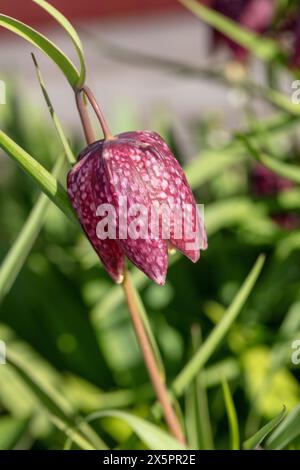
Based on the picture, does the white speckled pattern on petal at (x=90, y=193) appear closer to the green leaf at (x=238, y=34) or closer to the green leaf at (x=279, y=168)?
the green leaf at (x=279, y=168)

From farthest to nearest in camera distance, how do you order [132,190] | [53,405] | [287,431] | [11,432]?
[11,432] → [53,405] → [287,431] → [132,190]

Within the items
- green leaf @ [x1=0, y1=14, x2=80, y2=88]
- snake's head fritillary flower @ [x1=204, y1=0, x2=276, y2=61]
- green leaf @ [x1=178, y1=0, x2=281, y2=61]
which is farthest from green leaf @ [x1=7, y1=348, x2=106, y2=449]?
snake's head fritillary flower @ [x1=204, y1=0, x2=276, y2=61]

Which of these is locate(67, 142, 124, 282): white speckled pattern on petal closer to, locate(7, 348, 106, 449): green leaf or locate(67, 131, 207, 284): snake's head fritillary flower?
locate(67, 131, 207, 284): snake's head fritillary flower

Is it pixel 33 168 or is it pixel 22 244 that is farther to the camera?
pixel 22 244

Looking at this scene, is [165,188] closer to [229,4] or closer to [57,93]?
[229,4]

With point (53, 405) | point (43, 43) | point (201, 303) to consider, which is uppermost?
point (43, 43)

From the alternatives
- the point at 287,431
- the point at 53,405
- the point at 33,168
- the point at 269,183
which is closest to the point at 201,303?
the point at 269,183

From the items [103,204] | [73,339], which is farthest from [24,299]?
[103,204]

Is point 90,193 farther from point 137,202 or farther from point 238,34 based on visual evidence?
point 238,34
